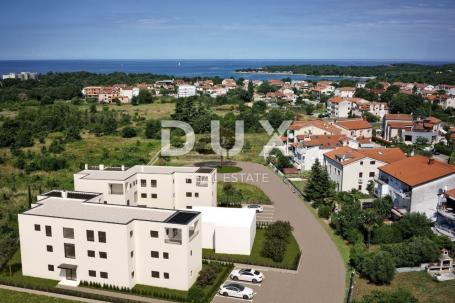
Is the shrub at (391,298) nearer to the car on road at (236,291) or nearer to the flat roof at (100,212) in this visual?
the car on road at (236,291)

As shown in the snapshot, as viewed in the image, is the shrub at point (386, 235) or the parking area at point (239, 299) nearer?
the parking area at point (239, 299)

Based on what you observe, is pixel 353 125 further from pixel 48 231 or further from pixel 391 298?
pixel 48 231

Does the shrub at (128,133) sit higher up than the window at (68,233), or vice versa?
the window at (68,233)

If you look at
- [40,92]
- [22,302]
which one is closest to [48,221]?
[22,302]

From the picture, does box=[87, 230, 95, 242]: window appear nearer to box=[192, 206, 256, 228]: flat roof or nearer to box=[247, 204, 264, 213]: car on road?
box=[192, 206, 256, 228]: flat roof

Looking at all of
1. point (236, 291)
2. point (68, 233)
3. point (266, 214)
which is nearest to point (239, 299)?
point (236, 291)

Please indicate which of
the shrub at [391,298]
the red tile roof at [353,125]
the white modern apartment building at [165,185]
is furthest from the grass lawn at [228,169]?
the shrub at [391,298]

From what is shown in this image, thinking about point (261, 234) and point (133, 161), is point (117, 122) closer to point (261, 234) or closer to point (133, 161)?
point (133, 161)

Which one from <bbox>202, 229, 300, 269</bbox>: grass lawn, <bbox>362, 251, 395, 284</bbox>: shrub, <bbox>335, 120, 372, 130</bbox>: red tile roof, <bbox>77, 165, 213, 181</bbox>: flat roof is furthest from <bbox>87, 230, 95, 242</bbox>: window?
<bbox>335, 120, 372, 130</bbox>: red tile roof
